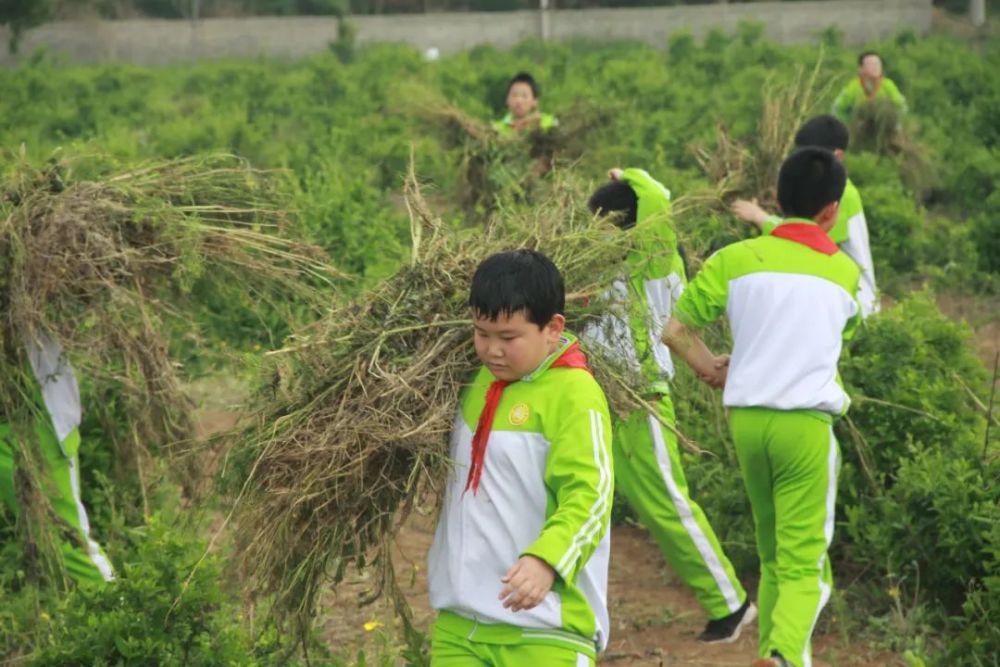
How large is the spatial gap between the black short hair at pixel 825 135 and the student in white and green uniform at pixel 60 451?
11.4ft

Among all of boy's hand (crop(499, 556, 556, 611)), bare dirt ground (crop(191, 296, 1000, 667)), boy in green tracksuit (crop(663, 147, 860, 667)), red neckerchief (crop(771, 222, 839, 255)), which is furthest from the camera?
bare dirt ground (crop(191, 296, 1000, 667))

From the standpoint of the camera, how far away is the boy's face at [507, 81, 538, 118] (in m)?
11.2

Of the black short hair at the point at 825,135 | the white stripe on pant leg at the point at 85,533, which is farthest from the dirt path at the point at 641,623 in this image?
the black short hair at the point at 825,135

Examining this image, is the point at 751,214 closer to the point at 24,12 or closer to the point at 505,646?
the point at 505,646

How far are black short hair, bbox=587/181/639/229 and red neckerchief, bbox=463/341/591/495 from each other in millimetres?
1702

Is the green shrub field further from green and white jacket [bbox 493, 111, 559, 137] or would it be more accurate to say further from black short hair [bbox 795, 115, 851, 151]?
black short hair [bbox 795, 115, 851, 151]

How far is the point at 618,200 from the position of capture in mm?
5535

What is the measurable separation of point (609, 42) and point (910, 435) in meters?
28.9

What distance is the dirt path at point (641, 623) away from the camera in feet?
18.6

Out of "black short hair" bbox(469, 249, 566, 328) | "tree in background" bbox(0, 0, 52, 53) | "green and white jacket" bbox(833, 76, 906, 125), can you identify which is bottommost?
"tree in background" bbox(0, 0, 52, 53)

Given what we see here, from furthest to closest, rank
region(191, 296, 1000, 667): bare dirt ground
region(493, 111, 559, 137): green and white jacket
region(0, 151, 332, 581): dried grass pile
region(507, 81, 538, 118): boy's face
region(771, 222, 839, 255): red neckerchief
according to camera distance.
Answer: region(507, 81, 538, 118): boy's face, region(493, 111, 559, 137): green and white jacket, region(191, 296, 1000, 667): bare dirt ground, region(0, 151, 332, 581): dried grass pile, region(771, 222, 839, 255): red neckerchief

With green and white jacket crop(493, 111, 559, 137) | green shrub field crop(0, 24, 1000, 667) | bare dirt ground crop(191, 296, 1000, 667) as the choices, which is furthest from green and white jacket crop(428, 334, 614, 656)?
green and white jacket crop(493, 111, 559, 137)

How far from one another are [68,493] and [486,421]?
2.28 metres

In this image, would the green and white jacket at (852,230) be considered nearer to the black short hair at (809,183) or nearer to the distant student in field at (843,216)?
the distant student in field at (843,216)
